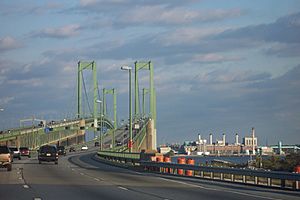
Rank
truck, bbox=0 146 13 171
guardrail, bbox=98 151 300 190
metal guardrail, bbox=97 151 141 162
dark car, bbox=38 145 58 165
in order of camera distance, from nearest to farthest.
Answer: guardrail, bbox=98 151 300 190 → truck, bbox=0 146 13 171 → metal guardrail, bbox=97 151 141 162 → dark car, bbox=38 145 58 165

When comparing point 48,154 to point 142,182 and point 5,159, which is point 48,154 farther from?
point 142,182

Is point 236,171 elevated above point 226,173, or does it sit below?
above

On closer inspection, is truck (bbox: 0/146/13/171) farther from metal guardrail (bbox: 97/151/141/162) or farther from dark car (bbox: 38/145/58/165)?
dark car (bbox: 38/145/58/165)

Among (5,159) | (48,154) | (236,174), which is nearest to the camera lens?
(236,174)

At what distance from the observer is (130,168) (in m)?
60.0

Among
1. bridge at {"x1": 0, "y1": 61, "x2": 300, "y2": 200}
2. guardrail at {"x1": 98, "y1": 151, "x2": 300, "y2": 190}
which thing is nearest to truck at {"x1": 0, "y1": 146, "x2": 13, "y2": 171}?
bridge at {"x1": 0, "y1": 61, "x2": 300, "y2": 200}

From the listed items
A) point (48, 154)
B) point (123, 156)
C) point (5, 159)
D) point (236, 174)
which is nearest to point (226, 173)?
point (236, 174)

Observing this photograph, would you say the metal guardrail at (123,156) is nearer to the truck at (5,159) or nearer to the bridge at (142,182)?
the bridge at (142,182)

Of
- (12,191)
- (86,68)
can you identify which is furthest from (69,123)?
(12,191)

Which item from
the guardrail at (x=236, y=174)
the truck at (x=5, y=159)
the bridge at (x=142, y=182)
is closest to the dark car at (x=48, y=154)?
the bridge at (x=142, y=182)

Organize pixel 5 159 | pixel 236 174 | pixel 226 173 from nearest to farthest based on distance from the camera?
pixel 236 174 → pixel 226 173 → pixel 5 159

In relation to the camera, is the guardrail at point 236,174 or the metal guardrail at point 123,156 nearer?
the guardrail at point 236,174

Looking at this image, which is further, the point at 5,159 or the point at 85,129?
the point at 85,129

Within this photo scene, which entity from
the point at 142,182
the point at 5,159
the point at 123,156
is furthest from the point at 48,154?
the point at 142,182
